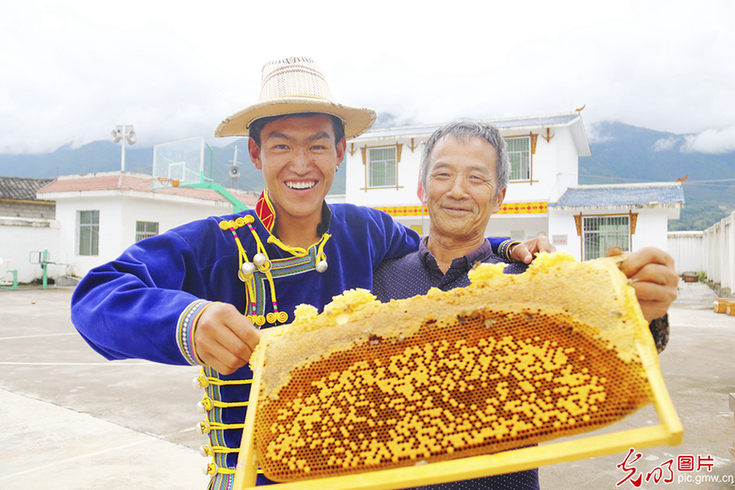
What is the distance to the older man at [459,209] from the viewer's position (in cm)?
233

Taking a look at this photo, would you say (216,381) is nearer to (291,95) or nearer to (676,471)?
(291,95)

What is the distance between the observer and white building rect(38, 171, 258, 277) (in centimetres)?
2530

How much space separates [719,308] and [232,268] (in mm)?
19362

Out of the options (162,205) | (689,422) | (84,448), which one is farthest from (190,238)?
(162,205)

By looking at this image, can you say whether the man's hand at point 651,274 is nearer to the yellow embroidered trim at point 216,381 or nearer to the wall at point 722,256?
the yellow embroidered trim at point 216,381

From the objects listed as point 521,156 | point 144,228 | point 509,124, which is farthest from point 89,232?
point 521,156

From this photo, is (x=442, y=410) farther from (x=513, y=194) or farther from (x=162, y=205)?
(x=162, y=205)

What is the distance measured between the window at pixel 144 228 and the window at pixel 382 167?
12.4 m

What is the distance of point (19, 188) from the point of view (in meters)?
29.4

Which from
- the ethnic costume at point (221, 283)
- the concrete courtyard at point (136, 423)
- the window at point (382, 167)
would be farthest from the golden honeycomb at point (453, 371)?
the window at point (382, 167)

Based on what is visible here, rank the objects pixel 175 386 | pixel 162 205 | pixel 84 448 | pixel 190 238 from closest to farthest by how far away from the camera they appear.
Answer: pixel 190 238
pixel 84 448
pixel 175 386
pixel 162 205

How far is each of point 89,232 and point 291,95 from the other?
28.6 meters

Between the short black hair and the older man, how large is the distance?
0.52 meters

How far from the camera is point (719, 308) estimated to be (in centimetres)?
1656
